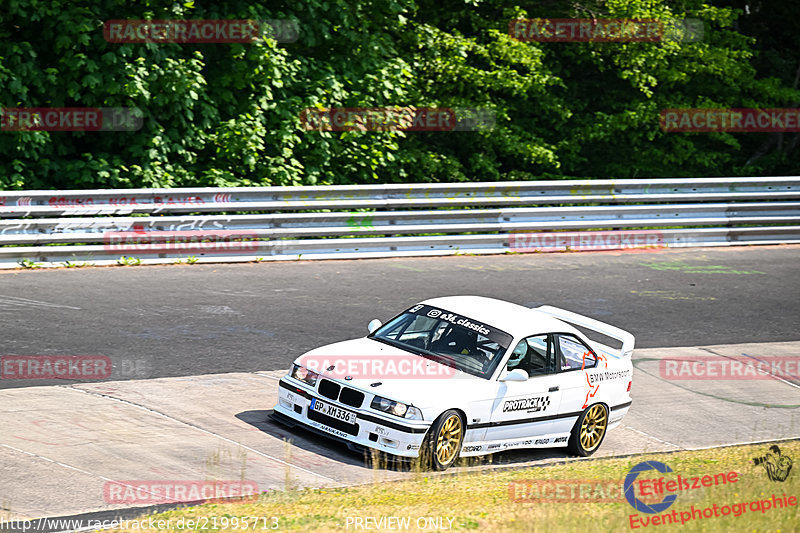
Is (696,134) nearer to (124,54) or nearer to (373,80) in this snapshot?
(373,80)

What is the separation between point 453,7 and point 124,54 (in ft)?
26.0

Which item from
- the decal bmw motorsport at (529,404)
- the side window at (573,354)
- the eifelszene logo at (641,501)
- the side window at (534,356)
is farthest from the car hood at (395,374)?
the eifelszene logo at (641,501)

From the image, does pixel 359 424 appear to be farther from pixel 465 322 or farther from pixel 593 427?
pixel 593 427

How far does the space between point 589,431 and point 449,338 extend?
5.73 feet

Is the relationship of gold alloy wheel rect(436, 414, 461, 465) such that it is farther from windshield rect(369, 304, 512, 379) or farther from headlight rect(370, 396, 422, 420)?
windshield rect(369, 304, 512, 379)

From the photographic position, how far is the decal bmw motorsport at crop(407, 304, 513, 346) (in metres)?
9.66

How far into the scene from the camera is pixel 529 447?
9648mm

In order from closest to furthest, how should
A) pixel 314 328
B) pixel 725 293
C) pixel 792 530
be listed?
pixel 792 530, pixel 314 328, pixel 725 293

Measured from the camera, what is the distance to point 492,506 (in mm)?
7211

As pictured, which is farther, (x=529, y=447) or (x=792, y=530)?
(x=529, y=447)

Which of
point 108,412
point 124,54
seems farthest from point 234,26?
point 108,412

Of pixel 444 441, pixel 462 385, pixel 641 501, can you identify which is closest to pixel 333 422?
pixel 444 441

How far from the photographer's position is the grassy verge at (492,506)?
21.5 feet

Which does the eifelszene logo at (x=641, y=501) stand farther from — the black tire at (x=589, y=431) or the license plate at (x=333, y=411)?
the license plate at (x=333, y=411)
